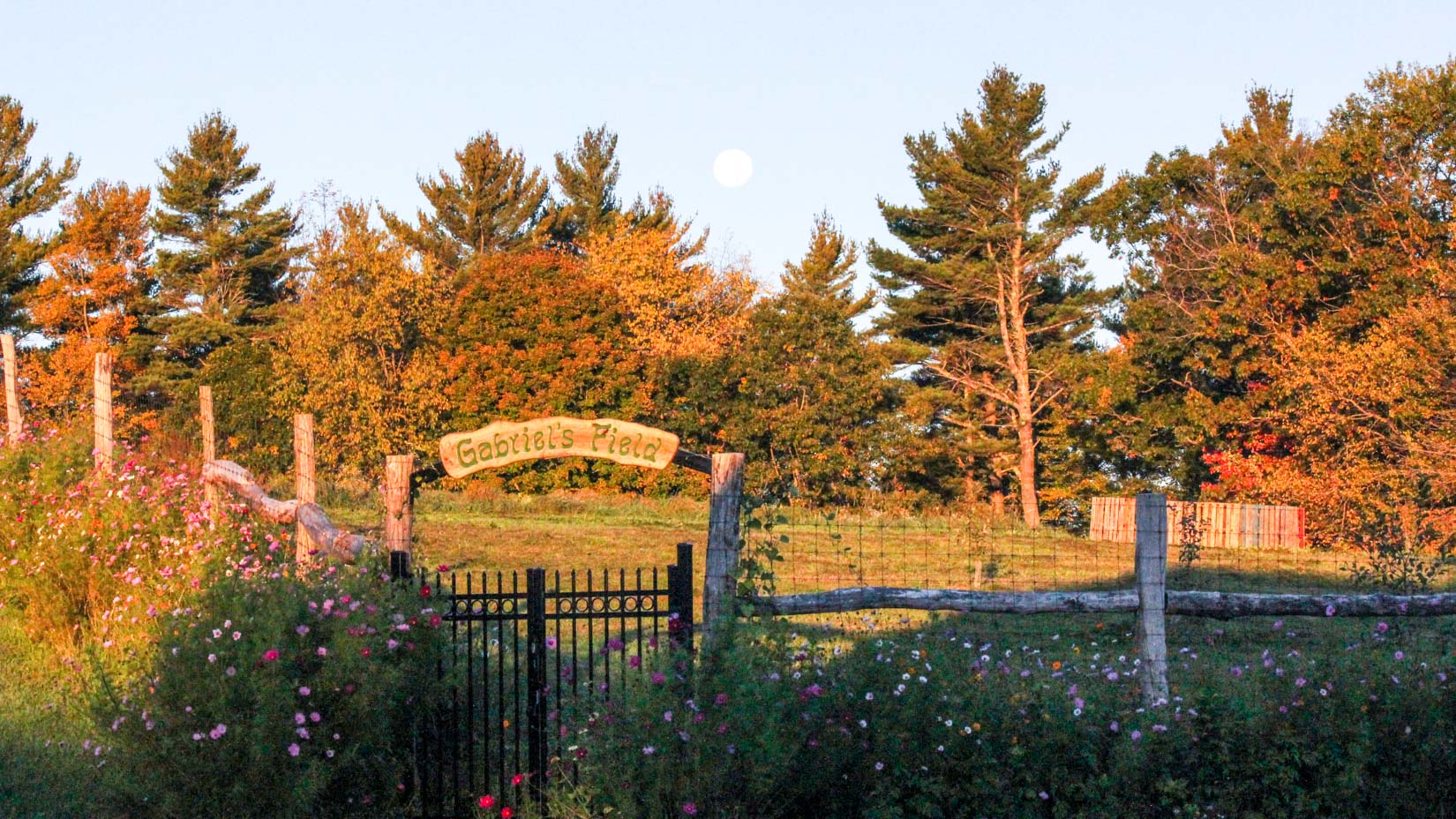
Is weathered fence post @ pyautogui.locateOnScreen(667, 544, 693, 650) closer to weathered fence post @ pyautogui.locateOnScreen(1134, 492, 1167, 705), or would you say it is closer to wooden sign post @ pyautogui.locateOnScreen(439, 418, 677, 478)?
wooden sign post @ pyautogui.locateOnScreen(439, 418, 677, 478)

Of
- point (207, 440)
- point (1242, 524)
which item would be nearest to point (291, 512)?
point (207, 440)

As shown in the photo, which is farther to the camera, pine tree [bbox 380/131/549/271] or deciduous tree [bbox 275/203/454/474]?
pine tree [bbox 380/131/549/271]

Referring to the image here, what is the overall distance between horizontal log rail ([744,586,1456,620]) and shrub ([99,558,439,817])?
2210 millimetres

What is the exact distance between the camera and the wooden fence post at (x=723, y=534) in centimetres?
691

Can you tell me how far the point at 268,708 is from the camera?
5.63 meters

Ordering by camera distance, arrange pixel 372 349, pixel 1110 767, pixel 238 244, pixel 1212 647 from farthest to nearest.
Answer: pixel 238 244 < pixel 372 349 < pixel 1212 647 < pixel 1110 767

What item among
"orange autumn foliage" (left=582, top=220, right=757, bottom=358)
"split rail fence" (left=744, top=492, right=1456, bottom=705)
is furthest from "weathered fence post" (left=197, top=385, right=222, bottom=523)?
"orange autumn foliage" (left=582, top=220, right=757, bottom=358)

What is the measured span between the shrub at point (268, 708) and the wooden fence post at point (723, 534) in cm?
158

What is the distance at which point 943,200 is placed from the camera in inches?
1629

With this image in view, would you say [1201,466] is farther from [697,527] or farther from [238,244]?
[238,244]

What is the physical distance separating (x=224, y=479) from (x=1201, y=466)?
31.6m

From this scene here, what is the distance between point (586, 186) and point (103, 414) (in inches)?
1733

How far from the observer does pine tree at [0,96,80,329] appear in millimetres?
44844

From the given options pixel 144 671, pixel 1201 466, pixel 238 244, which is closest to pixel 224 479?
pixel 144 671
